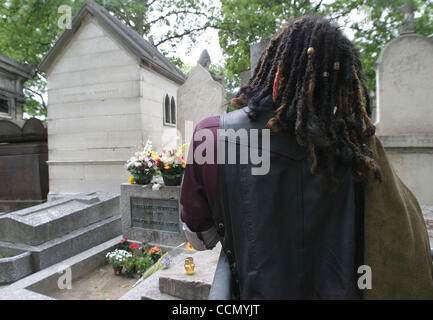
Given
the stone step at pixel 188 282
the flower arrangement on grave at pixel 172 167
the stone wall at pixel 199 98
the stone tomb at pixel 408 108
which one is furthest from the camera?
the stone wall at pixel 199 98

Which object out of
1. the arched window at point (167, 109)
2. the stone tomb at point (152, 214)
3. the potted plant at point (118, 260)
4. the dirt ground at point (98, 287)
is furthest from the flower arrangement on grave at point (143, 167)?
the arched window at point (167, 109)

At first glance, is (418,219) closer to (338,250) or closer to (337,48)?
(338,250)

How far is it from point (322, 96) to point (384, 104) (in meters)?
5.88

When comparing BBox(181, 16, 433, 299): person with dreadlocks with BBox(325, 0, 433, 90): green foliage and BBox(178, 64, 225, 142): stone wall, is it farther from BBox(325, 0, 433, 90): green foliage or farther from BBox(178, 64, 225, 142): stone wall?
BBox(325, 0, 433, 90): green foliage

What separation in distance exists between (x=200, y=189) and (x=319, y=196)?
0.49m

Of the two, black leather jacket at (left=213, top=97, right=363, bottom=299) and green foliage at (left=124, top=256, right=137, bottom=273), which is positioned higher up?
black leather jacket at (left=213, top=97, right=363, bottom=299)

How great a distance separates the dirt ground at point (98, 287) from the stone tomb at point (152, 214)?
0.77 metres

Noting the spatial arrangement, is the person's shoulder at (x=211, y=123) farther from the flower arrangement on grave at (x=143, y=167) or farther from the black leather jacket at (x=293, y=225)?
the flower arrangement on grave at (x=143, y=167)

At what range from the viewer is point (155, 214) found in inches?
189

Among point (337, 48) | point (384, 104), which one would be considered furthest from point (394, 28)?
point (337, 48)

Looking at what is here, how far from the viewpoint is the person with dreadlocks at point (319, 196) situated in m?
0.99

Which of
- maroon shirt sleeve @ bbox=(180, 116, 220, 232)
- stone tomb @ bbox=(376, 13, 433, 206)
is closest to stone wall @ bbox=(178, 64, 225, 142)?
stone tomb @ bbox=(376, 13, 433, 206)

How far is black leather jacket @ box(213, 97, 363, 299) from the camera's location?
1.01 m

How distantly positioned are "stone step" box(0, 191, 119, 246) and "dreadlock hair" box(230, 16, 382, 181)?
172 inches
